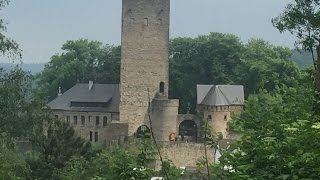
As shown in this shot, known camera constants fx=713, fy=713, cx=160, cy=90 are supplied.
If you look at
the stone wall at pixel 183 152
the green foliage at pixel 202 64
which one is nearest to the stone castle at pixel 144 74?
the stone wall at pixel 183 152

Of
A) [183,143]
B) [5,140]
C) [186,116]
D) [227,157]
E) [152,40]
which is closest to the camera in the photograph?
[227,157]

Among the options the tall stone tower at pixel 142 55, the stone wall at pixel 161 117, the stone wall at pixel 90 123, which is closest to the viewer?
the stone wall at pixel 161 117

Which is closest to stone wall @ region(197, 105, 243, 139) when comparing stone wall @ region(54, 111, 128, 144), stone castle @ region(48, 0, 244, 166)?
stone castle @ region(48, 0, 244, 166)

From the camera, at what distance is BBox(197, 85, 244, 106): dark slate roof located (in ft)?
149

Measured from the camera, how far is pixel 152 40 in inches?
1602

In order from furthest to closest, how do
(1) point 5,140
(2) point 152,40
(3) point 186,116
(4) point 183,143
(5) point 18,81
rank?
(3) point 186,116
(2) point 152,40
(4) point 183,143
(5) point 18,81
(1) point 5,140

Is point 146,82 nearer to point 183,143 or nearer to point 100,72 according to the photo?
point 183,143

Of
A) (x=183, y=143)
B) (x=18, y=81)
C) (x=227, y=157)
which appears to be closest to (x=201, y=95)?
(x=183, y=143)

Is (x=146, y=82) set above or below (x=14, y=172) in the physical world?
above

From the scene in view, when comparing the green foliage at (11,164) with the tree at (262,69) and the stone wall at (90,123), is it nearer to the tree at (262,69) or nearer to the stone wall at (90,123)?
the stone wall at (90,123)

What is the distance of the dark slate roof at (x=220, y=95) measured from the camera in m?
45.4

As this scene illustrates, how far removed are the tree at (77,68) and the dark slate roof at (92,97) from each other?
10575mm

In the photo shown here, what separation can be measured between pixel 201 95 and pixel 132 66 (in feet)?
23.4

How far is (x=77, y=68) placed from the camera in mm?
64438
